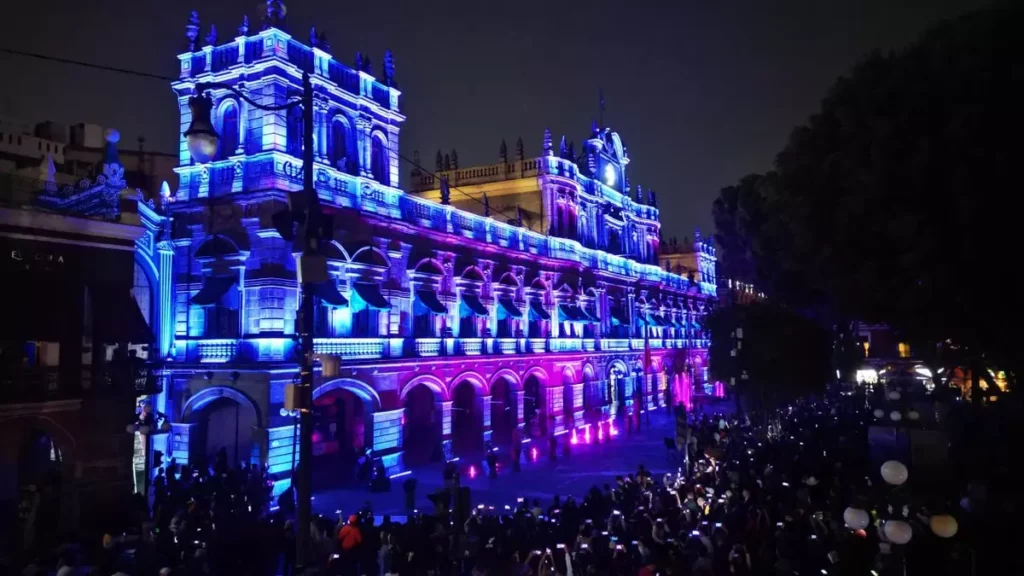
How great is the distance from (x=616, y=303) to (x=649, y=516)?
33.3 metres

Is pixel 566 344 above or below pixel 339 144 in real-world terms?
below

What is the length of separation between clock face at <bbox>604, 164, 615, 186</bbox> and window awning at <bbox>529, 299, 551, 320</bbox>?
45.9 ft

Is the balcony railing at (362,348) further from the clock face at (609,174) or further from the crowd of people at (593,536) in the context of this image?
the clock face at (609,174)

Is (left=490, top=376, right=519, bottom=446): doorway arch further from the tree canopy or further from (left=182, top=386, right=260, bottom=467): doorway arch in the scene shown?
the tree canopy

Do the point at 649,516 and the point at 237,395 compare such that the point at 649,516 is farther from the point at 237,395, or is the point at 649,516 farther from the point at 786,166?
the point at 237,395

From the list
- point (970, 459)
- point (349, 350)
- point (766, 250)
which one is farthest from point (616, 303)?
point (970, 459)

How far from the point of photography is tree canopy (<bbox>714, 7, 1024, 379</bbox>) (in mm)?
12828

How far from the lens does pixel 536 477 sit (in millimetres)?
26781

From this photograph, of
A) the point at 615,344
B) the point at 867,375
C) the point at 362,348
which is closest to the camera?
the point at 362,348

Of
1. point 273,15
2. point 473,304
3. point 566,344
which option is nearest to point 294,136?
point 273,15

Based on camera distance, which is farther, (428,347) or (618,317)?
(618,317)

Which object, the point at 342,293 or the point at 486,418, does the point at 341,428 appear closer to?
the point at 342,293

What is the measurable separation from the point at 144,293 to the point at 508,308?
1600 centimetres

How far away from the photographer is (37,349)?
17422 millimetres
